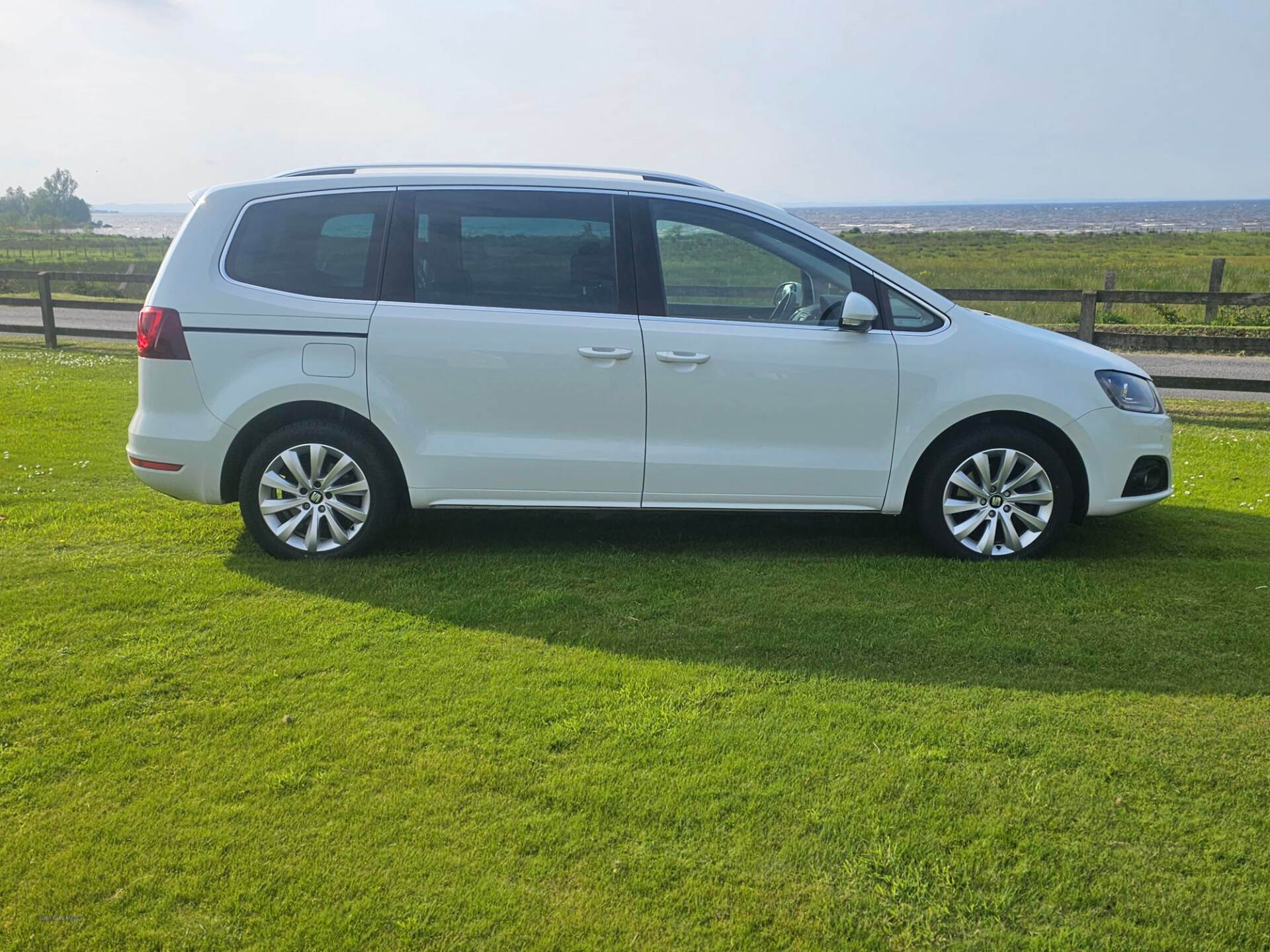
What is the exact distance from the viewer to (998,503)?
5125 mm

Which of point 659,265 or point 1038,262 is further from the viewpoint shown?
point 1038,262

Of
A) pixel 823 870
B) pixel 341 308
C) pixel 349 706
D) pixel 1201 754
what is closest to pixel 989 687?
pixel 1201 754

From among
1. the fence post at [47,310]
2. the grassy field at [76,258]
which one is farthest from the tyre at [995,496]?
the fence post at [47,310]

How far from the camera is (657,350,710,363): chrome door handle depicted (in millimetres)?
4887

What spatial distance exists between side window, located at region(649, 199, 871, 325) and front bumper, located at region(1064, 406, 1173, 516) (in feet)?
4.45

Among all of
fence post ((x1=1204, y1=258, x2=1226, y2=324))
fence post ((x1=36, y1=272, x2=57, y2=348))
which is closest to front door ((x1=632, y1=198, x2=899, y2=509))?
fence post ((x1=36, y1=272, x2=57, y2=348))

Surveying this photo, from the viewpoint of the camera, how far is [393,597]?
181 inches

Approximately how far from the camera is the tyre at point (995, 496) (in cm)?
505

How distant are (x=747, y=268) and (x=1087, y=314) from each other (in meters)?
7.09

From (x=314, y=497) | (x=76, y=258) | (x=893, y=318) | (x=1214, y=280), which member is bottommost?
(x=314, y=497)

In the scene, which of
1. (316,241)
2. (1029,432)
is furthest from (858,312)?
(316,241)

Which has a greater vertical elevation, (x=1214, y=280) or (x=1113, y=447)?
(x=1214, y=280)

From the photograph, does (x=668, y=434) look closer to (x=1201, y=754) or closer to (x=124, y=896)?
(x=1201, y=754)

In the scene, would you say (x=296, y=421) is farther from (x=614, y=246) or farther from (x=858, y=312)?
(x=858, y=312)
